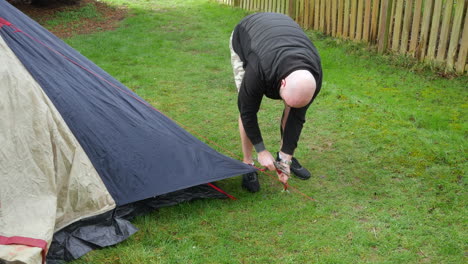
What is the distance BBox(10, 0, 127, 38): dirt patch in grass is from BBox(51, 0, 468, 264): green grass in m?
2.02

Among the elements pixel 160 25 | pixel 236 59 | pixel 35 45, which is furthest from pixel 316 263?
pixel 160 25

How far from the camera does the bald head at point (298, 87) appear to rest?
123 inches

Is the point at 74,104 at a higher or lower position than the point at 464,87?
higher

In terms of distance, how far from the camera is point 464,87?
5.82 metres

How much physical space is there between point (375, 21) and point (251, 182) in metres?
4.19

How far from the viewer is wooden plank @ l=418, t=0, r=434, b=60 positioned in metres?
6.23

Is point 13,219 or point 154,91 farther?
point 154,91

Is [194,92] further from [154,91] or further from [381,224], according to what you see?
[381,224]

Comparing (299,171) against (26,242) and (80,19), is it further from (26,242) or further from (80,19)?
(80,19)

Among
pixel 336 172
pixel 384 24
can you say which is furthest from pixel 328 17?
pixel 336 172

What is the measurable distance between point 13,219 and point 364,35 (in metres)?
5.89

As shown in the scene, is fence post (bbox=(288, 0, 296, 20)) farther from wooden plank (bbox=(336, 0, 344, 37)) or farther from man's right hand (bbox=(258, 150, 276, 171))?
man's right hand (bbox=(258, 150, 276, 171))

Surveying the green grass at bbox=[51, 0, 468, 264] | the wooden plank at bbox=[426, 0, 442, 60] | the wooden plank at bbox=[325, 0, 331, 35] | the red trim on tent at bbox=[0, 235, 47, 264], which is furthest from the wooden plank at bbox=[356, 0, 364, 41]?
the red trim on tent at bbox=[0, 235, 47, 264]

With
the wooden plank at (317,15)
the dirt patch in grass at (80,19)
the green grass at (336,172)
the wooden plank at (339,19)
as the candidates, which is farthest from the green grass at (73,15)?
the wooden plank at (339,19)
